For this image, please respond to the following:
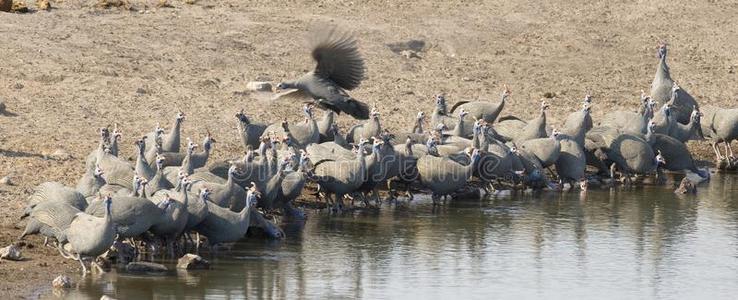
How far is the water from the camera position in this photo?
12617 millimetres

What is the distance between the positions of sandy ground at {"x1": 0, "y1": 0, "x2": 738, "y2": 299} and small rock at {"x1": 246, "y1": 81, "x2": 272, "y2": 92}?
0.17 meters

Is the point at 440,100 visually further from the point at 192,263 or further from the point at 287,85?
the point at 192,263

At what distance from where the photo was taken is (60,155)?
16094 millimetres

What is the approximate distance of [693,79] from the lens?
2255 centimetres

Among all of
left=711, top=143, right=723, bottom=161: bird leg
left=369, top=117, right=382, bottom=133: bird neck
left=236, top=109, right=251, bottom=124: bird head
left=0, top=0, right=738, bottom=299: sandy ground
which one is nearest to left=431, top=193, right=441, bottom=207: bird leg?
left=369, top=117, right=382, bottom=133: bird neck

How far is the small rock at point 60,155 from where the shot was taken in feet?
52.5

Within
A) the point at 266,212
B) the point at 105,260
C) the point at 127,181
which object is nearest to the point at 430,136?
the point at 266,212

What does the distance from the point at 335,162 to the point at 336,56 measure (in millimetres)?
1386

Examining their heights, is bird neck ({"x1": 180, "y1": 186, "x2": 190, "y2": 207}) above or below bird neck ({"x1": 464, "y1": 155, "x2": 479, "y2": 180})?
below

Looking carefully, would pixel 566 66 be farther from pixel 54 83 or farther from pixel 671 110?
pixel 54 83

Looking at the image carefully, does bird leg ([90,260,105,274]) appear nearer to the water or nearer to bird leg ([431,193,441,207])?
the water

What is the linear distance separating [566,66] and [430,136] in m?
5.99

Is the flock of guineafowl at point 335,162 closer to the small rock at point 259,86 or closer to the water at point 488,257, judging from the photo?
the water at point 488,257

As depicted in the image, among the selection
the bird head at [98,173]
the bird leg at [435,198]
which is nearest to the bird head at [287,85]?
the bird leg at [435,198]
